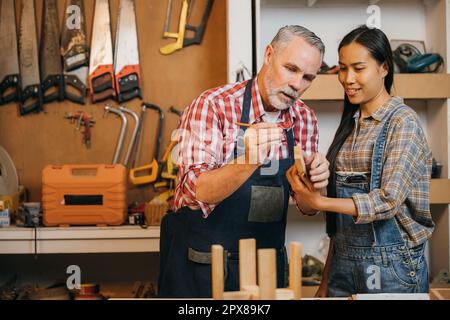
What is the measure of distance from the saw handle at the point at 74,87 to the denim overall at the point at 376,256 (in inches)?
53.8

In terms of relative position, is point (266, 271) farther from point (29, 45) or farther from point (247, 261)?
point (29, 45)

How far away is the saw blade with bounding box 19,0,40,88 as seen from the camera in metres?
2.42

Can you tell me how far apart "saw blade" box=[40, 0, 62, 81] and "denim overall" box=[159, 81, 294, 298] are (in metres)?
1.17

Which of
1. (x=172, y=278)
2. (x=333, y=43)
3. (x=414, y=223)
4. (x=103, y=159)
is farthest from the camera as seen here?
(x=103, y=159)

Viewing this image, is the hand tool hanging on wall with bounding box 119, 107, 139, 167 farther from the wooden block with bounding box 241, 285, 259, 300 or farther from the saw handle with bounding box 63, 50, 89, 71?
the wooden block with bounding box 241, 285, 259, 300

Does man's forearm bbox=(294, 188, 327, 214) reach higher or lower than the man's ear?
lower

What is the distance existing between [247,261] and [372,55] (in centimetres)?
72

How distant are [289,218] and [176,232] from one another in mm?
972

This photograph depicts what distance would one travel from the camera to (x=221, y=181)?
1255 mm

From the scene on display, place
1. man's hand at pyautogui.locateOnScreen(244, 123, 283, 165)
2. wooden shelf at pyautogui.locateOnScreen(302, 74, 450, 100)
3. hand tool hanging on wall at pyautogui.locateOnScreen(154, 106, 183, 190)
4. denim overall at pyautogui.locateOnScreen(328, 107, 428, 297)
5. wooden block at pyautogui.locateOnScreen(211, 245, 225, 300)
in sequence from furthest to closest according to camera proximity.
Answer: hand tool hanging on wall at pyautogui.locateOnScreen(154, 106, 183, 190)
wooden shelf at pyautogui.locateOnScreen(302, 74, 450, 100)
denim overall at pyautogui.locateOnScreen(328, 107, 428, 297)
man's hand at pyautogui.locateOnScreen(244, 123, 283, 165)
wooden block at pyautogui.locateOnScreen(211, 245, 225, 300)

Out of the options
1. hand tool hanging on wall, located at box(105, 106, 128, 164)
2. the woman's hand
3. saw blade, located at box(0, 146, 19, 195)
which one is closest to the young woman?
the woman's hand

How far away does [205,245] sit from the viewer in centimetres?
144
